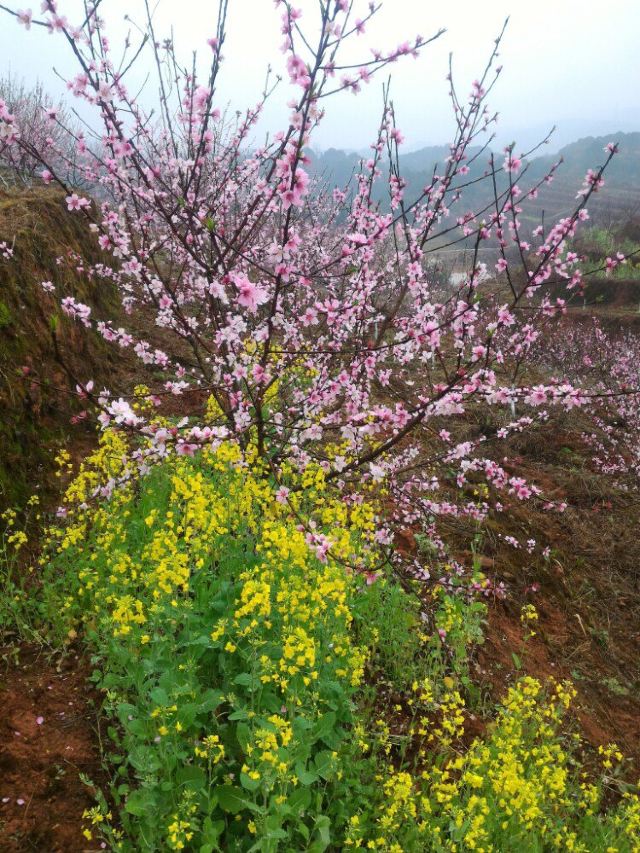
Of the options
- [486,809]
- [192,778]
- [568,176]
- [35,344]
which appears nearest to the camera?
[192,778]

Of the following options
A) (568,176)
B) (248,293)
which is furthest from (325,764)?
(568,176)

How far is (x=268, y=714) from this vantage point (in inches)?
99.3

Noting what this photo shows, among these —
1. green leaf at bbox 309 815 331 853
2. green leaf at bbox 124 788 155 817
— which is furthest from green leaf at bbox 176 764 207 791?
green leaf at bbox 309 815 331 853

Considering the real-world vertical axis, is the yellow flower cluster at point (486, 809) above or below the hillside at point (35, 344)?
below

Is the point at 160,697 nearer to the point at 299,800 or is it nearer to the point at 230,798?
the point at 230,798

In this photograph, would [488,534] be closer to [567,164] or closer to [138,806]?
[138,806]

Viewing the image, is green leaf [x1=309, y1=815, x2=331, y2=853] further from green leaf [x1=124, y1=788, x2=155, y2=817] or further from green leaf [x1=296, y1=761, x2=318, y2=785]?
green leaf [x1=124, y1=788, x2=155, y2=817]

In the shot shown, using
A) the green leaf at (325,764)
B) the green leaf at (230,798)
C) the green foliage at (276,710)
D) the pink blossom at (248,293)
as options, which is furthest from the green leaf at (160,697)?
the pink blossom at (248,293)

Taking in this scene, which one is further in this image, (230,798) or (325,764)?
(325,764)

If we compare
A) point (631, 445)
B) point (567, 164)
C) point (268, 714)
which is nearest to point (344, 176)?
point (567, 164)

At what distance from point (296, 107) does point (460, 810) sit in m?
3.62

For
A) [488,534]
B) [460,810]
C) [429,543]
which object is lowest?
[488,534]

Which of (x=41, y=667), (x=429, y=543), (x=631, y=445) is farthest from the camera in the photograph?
(x=631, y=445)

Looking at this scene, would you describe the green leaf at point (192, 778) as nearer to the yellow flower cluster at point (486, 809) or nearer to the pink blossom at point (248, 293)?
the yellow flower cluster at point (486, 809)
